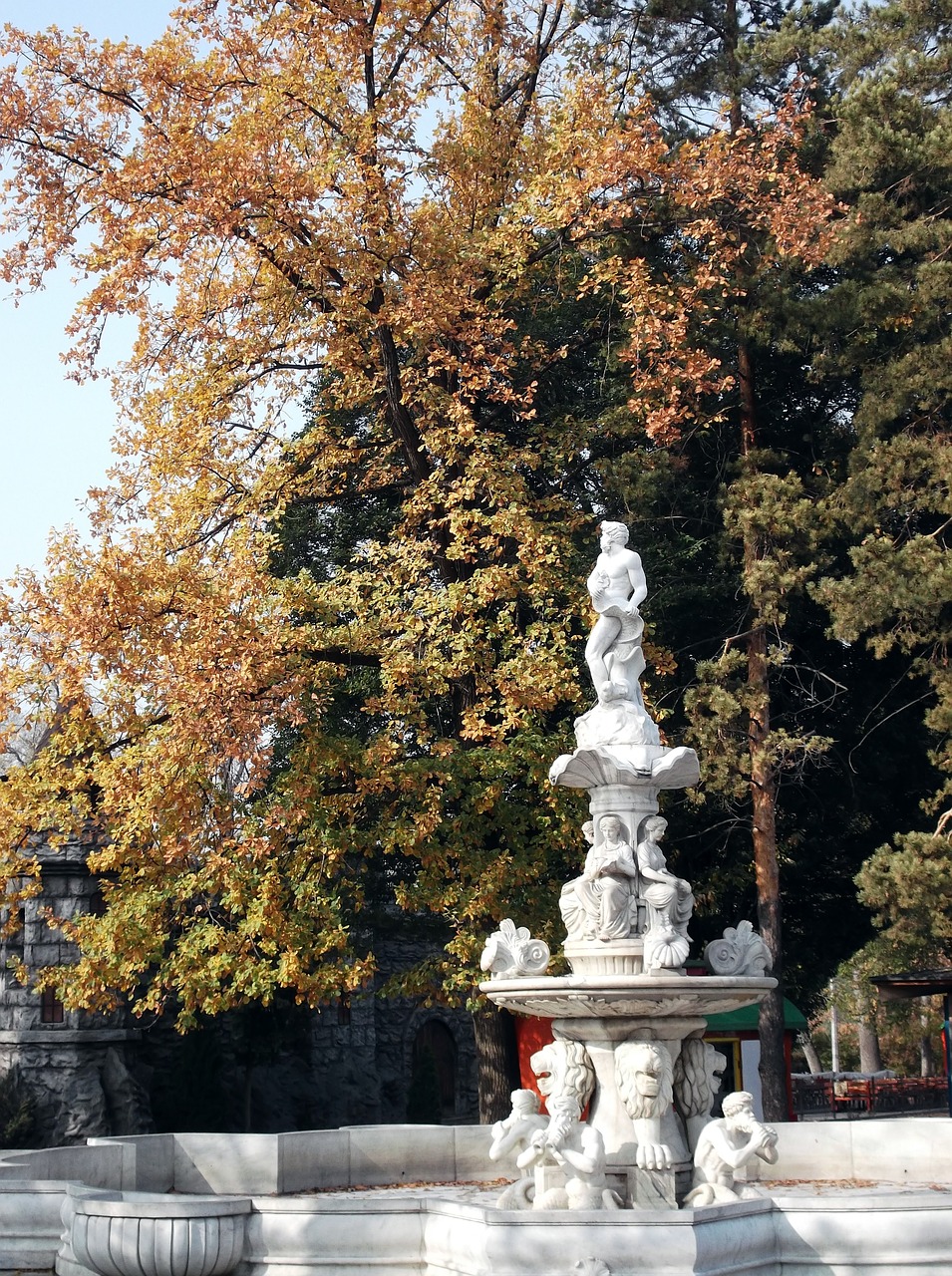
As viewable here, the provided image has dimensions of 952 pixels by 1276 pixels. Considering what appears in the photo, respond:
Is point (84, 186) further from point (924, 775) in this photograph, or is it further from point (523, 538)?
point (924, 775)

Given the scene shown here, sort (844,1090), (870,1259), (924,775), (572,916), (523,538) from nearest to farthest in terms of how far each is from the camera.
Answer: (870,1259) → (572,916) → (523,538) → (924,775) → (844,1090)

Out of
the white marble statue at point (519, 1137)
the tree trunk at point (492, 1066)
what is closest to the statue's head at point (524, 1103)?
the white marble statue at point (519, 1137)

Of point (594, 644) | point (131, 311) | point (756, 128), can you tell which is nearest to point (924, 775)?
point (756, 128)

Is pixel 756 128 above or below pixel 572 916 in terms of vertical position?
above

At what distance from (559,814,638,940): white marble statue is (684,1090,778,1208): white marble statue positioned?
164cm

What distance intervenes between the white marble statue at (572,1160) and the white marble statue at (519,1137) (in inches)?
8.3

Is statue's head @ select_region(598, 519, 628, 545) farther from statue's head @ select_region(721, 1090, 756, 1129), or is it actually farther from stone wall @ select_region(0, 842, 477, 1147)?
stone wall @ select_region(0, 842, 477, 1147)

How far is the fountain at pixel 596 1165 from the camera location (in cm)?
764

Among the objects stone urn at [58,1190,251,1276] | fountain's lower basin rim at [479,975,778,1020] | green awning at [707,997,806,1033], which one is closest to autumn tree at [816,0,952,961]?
green awning at [707,997,806,1033]

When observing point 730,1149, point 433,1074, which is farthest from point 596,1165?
point 433,1074

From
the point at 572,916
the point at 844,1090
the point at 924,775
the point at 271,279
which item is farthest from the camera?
the point at 844,1090

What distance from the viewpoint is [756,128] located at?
1948cm

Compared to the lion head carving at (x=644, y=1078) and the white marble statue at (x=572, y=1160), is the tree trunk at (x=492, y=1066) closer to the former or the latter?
the lion head carving at (x=644, y=1078)

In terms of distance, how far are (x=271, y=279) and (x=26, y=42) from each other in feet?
12.1
